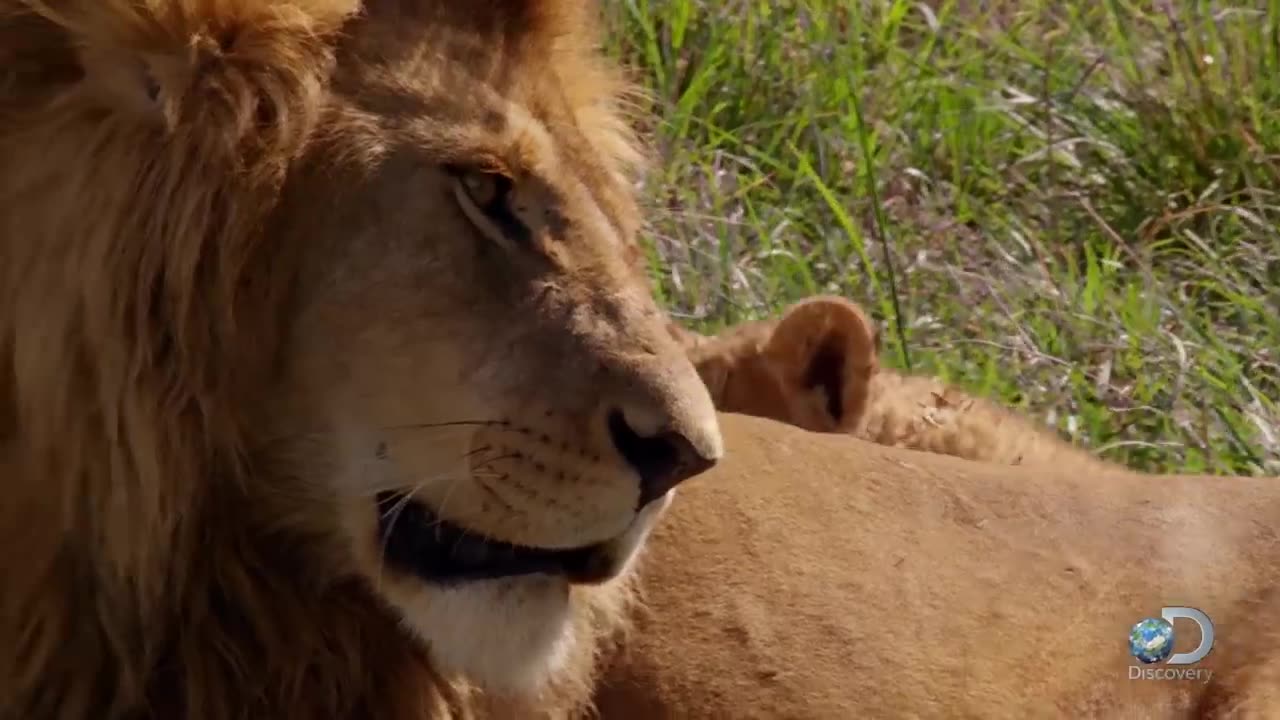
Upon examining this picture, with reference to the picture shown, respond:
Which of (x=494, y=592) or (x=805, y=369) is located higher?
(x=494, y=592)

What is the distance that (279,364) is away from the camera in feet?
6.13

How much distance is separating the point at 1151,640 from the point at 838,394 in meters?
0.82

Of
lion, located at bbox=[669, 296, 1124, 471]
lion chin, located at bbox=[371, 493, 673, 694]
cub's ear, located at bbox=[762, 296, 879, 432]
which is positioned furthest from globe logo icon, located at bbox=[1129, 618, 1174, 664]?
lion chin, located at bbox=[371, 493, 673, 694]

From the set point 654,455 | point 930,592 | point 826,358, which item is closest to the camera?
point 654,455

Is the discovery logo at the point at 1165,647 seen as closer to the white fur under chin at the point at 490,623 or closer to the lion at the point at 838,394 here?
the lion at the point at 838,394

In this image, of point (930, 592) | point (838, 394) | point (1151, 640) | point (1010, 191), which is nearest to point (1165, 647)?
point (1151, 640)

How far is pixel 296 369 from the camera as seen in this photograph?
1861 millimetres

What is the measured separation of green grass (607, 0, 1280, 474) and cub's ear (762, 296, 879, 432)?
72cm

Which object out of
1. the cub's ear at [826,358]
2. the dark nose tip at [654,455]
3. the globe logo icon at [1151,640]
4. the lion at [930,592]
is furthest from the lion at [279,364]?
the cub's ear at [826,358]

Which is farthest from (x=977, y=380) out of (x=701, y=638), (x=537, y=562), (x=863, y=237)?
(x=537, y=562)

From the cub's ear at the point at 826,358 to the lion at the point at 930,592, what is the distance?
44 cm

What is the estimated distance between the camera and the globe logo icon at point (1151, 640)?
2703 millimetres

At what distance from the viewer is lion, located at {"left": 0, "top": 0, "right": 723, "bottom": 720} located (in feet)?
5.92

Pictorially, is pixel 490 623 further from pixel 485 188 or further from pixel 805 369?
pixel 805 369
